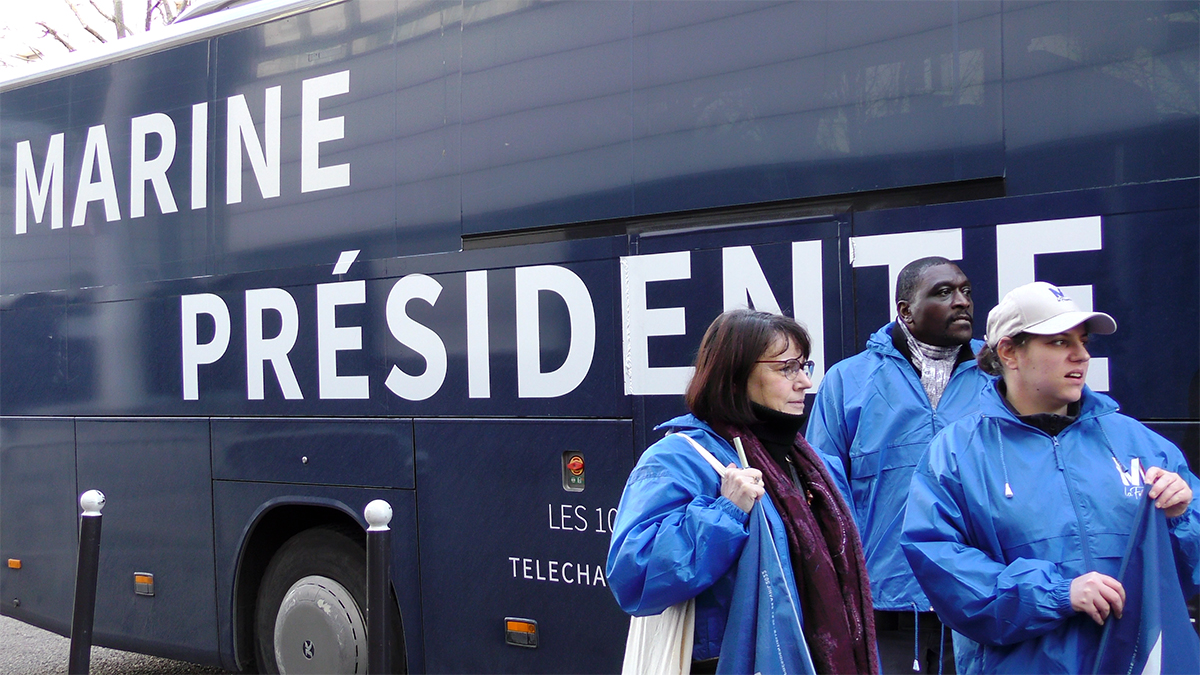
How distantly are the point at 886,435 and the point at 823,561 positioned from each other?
1210 millimetres

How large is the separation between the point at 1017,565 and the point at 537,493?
99.0 inches

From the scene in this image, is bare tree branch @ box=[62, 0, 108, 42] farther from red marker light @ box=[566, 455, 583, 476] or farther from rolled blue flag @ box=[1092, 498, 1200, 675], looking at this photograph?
rolled blue flag @ box=[1092, 498, 1200, 675]

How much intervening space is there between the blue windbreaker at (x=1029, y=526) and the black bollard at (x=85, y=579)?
4126mm

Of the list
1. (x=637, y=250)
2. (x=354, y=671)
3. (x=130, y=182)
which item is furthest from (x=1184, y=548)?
(x=130, y=182)

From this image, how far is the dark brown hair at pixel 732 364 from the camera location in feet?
7.88

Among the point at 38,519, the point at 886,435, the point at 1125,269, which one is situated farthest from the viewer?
the point at 38,519

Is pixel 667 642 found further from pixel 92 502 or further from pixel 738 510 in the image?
pixel 92 502

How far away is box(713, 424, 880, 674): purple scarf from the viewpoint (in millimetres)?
2275

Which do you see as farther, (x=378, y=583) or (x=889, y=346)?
(x=378, y=583)

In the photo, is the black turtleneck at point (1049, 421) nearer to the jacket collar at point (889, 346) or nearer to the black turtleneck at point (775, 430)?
the black turtleneck at point (775, 430)

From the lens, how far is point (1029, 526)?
233 centimetres

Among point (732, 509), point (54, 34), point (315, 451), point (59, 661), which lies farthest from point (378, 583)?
point (54, 34)

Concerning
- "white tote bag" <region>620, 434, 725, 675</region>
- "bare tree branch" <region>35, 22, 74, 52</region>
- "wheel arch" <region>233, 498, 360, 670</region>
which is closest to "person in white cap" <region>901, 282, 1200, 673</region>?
"white tote bag" <region>620, 434, 725, 675</region>

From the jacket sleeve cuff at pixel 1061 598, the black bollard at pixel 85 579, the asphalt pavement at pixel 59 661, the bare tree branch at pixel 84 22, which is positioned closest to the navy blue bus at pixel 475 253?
the black bollard at pixel 85 579
